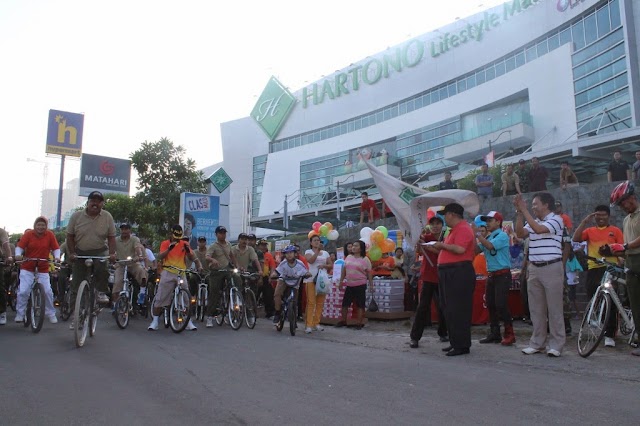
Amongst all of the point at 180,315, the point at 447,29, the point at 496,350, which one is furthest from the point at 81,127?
the point at 496,350

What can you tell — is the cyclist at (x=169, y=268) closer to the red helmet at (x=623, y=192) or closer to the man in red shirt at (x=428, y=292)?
the man in red shirt at (x=428, y=292)

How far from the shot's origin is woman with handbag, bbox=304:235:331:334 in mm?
9523

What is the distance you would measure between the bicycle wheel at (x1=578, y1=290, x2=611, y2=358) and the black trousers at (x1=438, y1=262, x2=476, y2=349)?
1281 millimetres

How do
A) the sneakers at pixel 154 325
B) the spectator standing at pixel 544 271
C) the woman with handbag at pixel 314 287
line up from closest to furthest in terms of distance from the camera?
1. the spectator standing at pixel 544 271
2. the sneakers at pixel 154 325
3. the woman with handbag at pixel 314 287

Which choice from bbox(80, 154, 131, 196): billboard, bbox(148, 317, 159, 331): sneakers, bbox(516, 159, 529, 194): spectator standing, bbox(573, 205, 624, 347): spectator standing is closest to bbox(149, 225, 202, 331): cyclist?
bbox(148, 317, 159, 331): sneakers

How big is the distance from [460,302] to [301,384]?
2708 mm

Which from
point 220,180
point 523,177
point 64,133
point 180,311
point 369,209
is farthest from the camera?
point 64,133

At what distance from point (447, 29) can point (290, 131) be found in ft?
73.8

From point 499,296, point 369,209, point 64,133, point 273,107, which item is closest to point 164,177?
point 369,209

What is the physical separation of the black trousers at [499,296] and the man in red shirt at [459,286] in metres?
0.86

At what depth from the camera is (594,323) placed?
6078 millimetres

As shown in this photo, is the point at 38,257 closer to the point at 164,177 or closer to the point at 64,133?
the point at 164,177

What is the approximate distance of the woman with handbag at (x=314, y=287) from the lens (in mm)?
9523

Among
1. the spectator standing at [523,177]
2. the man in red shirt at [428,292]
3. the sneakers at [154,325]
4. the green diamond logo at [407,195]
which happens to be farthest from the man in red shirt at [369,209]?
the sneakers at [154,325]
